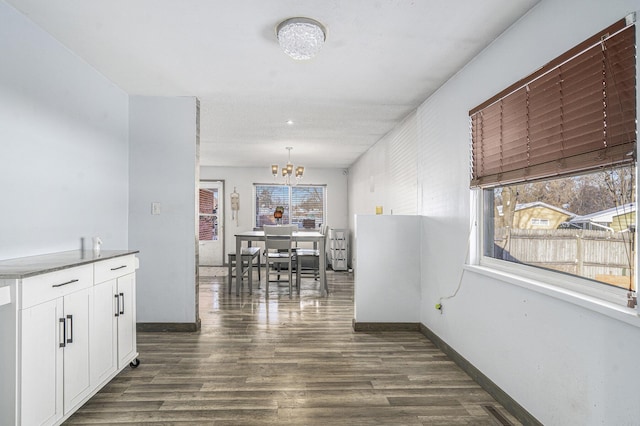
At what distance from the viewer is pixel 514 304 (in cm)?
203

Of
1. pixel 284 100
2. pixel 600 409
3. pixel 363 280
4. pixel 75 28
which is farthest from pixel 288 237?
pixel 600 409

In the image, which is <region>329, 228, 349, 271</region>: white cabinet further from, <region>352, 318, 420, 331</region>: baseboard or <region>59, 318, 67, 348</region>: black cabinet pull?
<region>59, 318, 67, 348</region>: black cabinet pull

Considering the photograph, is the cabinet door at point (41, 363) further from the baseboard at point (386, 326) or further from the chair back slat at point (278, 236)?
the chair back slat at point (278, 236)

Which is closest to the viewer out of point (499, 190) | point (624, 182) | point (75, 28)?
point (624, 182)

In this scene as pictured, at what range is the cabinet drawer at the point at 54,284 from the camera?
1592 millimetres

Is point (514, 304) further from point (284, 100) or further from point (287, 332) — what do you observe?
point (284, 100)

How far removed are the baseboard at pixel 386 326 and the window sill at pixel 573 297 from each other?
54.5 inches

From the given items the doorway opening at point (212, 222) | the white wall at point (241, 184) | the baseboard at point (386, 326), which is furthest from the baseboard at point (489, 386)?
the doorway opening at point (212, 222)

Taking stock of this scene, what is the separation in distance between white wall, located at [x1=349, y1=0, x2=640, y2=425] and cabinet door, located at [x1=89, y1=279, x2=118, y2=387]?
97.4 inches

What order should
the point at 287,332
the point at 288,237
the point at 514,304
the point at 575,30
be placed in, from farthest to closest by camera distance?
the point at 288,237, the point at 287,332, the point at 514,304, the point at 575,30

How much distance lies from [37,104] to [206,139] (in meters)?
3.03

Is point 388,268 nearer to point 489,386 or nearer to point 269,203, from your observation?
point 489,386

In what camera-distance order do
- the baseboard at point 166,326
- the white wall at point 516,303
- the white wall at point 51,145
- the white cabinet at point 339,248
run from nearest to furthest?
the white wall at point 516,303, the white wall at point 51,145, the baseboard at point 166,326, the white cabinet at point 339,248

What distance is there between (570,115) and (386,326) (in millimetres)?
2502
